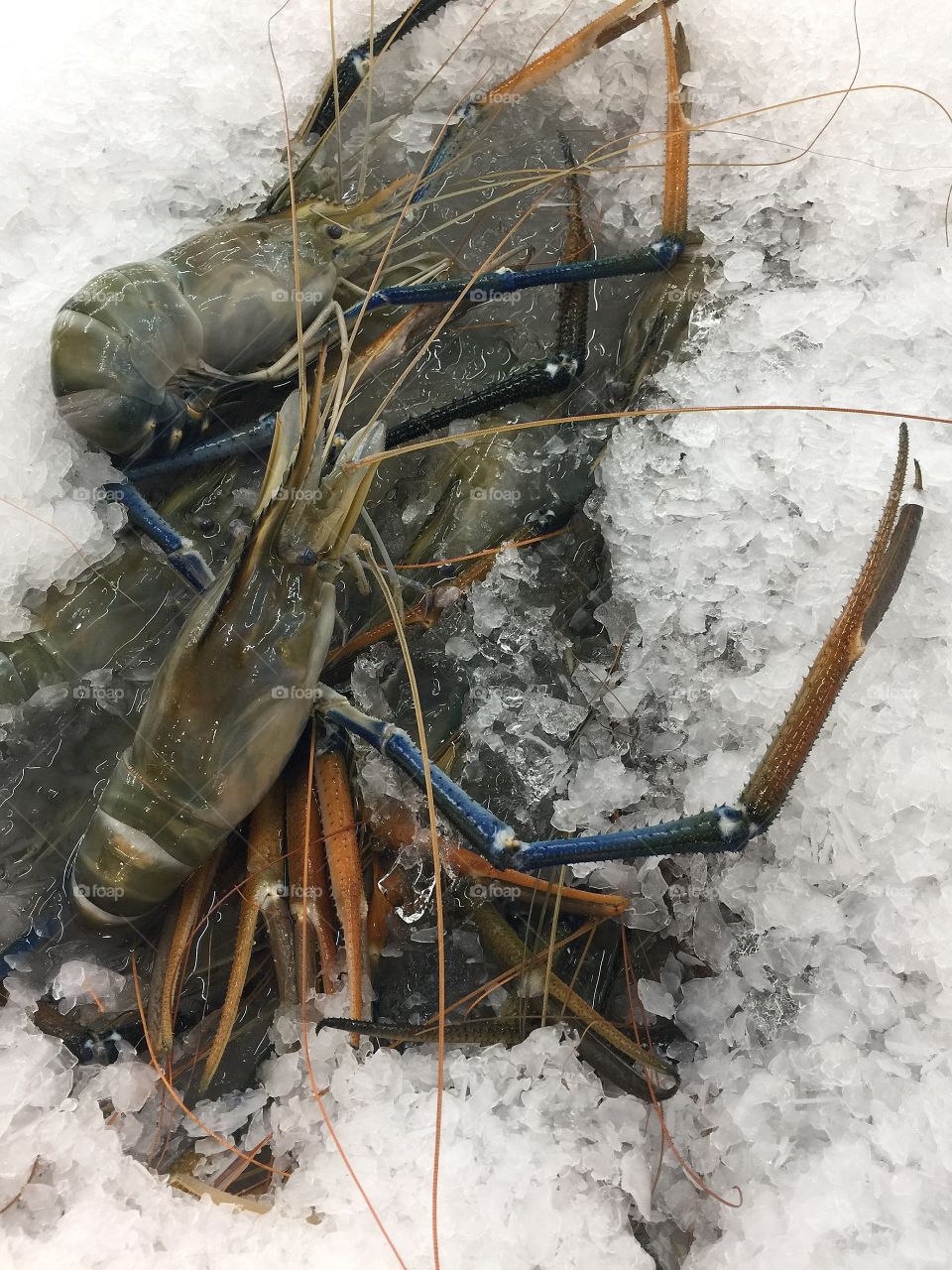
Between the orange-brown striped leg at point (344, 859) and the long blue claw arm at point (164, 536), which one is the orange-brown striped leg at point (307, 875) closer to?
the orange-brown striped leg at point (344, 859)

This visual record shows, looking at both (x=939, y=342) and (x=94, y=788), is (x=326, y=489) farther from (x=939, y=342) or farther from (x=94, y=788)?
(x=939, y=342)

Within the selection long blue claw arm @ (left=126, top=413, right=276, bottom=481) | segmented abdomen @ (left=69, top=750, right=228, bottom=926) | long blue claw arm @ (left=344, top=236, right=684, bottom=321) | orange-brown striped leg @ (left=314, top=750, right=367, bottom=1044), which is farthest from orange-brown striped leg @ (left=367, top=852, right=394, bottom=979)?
long blue claw arm @ (left=344, top=236, right=684, bottom=321)

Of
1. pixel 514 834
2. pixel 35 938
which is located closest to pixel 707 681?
pixel 514 834

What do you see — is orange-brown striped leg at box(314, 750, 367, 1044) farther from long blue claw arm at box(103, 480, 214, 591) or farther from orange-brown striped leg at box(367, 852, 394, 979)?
long blue claw arm at box(103, 480, 214, 591)

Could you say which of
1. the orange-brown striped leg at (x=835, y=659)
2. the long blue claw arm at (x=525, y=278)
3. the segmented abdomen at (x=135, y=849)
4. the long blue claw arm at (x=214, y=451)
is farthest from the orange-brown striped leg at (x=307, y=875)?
the long blue claw arm at (x=525, y=278)

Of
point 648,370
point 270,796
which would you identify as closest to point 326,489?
point 270,796
